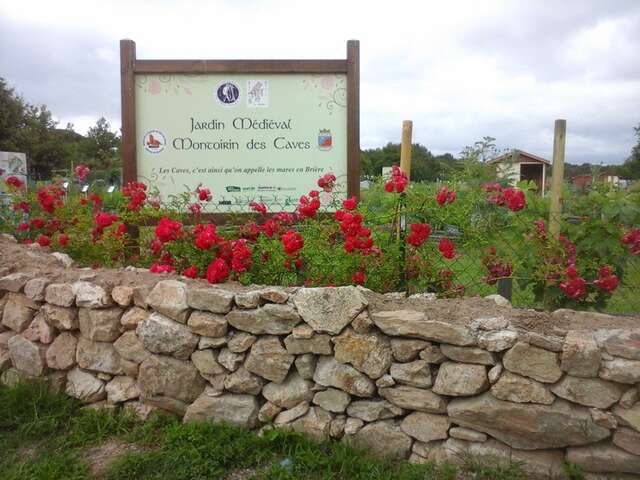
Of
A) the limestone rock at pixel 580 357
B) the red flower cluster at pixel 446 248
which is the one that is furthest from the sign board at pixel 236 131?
the limestone rock at pixel 580 357

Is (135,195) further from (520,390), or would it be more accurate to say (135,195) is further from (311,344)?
(520,390)

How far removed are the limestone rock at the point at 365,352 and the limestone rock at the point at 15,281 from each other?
209 centimetres

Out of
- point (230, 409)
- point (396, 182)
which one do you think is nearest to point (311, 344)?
point (230, 409)

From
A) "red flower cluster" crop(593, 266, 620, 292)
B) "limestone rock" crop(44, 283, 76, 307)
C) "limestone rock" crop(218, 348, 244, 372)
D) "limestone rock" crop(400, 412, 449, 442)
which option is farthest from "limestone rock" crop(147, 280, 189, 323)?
"red flower cluster" crop(593, 266, 620, 292)

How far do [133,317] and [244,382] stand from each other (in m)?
0.77

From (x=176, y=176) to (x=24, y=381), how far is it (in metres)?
1.72

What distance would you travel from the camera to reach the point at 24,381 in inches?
133

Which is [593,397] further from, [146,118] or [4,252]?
[4,252]

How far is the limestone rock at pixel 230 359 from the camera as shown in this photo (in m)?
2.96

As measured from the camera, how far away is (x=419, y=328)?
264cm

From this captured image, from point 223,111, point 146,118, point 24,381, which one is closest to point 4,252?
point 24,381

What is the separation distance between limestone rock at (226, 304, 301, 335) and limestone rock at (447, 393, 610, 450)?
872 mm

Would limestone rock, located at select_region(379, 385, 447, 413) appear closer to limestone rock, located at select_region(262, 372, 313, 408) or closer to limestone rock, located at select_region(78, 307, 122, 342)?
limestone rock, located at select_region(262, 372, 313, 408)

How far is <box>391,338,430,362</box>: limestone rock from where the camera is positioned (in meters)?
2.68
